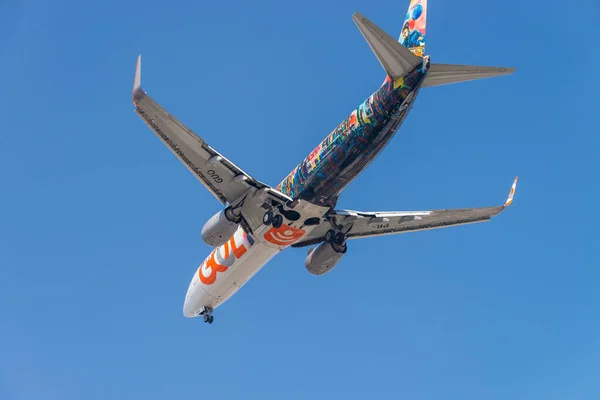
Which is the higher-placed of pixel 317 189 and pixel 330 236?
pixel 330 236

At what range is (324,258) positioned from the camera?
45.0m

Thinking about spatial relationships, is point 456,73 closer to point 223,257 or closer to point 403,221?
point 403,221

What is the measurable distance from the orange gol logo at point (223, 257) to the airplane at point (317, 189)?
0.17 ft

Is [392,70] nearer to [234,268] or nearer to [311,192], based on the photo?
[311,192]

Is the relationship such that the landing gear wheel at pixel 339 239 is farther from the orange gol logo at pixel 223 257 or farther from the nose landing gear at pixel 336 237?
the orange gol logo at pixel 223 257

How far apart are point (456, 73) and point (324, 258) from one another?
42.5 ft

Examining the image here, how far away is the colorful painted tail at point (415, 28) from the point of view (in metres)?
38.4

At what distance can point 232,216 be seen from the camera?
4056 cm

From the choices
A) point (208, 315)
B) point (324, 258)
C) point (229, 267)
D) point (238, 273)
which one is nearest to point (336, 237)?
point (324, 258)

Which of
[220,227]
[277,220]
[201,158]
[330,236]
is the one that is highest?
[330,236]

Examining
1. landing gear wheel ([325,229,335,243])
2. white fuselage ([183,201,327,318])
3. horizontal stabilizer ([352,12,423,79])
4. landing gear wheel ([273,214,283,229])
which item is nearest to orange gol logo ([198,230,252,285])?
white fuselage ([183,201,327,318])

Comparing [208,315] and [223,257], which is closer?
[223,257]

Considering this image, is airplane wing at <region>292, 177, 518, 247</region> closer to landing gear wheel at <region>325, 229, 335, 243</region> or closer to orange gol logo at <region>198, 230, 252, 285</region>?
landing gear wheel at <region>325, 229, 335, 243</region>

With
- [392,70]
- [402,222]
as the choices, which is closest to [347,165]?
[392,70]
